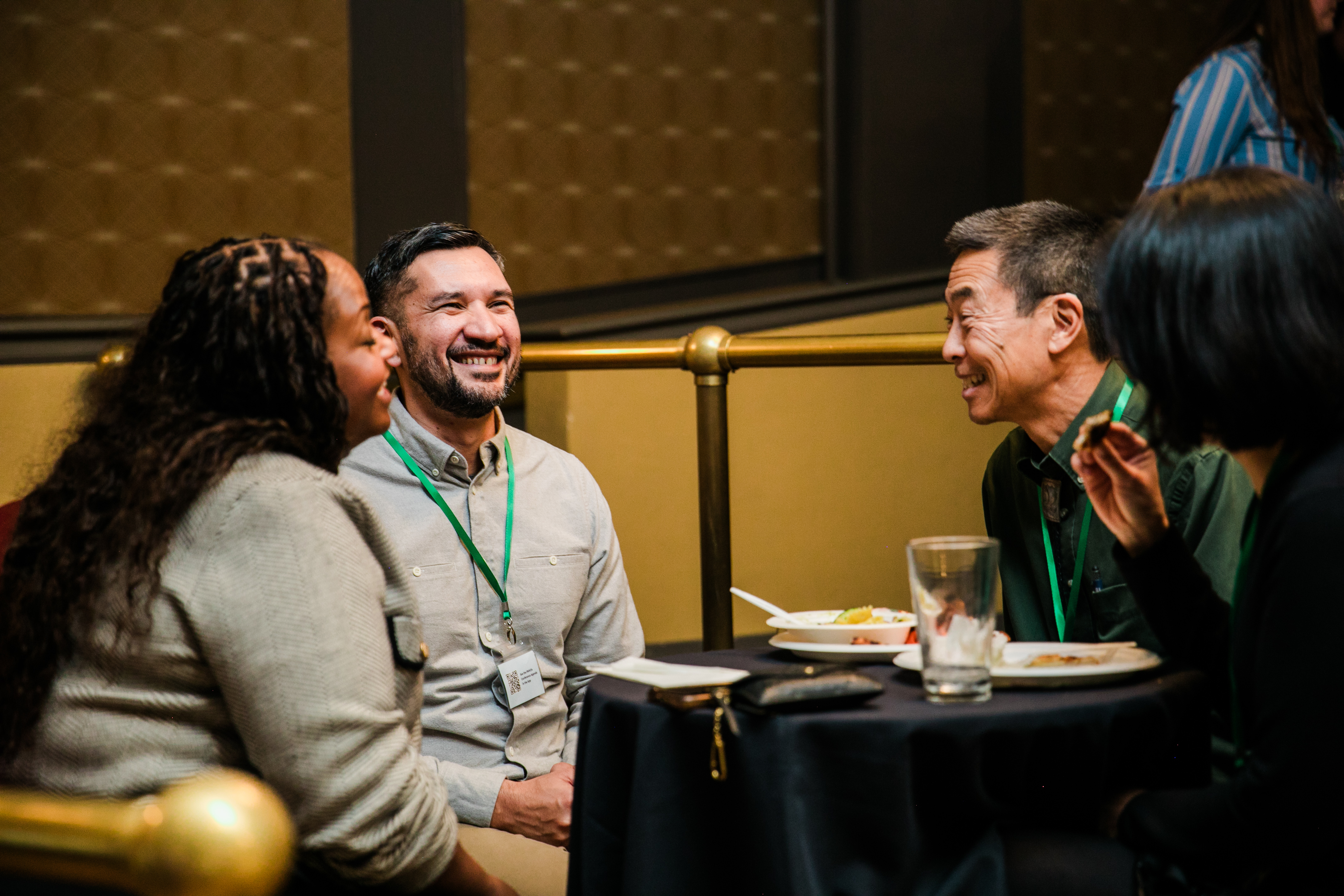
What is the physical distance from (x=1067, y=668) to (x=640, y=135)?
3.85m

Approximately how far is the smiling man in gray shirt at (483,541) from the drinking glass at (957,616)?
0.74 meters

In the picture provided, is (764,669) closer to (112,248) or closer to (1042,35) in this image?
(112,248)

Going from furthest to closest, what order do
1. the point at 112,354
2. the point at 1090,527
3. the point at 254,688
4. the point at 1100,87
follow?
the point at 1100,87 → the point at 112,354 → the point at 1090,527 → the point at 254,688

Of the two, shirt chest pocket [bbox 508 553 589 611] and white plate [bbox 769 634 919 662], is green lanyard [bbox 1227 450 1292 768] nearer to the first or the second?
white plate [bbox 769 634 919 662]

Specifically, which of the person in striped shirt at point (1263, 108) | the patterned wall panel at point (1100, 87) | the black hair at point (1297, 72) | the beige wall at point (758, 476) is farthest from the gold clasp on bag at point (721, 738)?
the patterned wall panel at point (1100, 87)

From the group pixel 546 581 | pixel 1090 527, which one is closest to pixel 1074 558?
pixel 1090 527

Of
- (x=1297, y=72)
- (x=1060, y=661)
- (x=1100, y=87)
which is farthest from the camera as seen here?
(x=1100, y=87)

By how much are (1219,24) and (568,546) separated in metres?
1.65

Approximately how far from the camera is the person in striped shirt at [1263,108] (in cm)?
229

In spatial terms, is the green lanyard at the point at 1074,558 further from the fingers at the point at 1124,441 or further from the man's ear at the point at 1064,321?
the fingers at the point at 1124,441

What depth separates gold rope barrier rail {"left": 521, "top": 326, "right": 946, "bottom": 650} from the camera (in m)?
2.51

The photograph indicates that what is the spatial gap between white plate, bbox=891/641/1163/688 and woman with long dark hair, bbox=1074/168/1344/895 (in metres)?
0.12

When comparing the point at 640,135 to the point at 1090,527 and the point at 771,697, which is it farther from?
the point at 771,697

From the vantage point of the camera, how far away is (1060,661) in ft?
4.71
